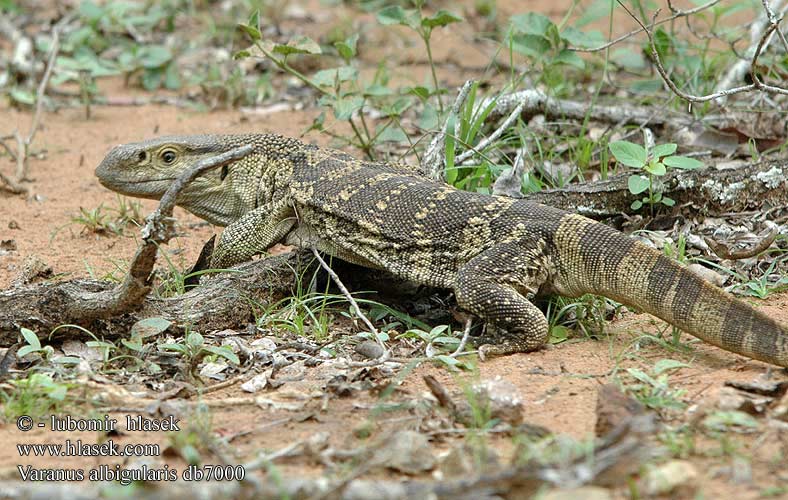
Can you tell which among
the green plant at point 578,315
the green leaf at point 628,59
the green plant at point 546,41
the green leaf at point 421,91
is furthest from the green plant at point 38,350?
the green leaf at point 628,59

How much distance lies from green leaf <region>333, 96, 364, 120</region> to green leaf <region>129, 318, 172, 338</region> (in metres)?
2.55

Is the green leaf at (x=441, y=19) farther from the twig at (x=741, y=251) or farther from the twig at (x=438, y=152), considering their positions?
the twig at (x=741, y=251)

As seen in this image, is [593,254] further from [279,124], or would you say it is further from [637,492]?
[279,124]

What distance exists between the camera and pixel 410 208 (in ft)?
19.8

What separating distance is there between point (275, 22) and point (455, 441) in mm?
9625

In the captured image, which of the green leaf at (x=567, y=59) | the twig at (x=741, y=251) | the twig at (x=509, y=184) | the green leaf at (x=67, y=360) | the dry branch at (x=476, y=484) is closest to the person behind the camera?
the dry branch at (x=476, y=484)

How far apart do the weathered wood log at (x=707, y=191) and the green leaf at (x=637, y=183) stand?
282 millimetres

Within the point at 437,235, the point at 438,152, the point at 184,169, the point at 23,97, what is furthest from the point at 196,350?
the point at 23,97

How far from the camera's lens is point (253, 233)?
6.40 m

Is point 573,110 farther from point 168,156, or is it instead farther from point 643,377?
point 643,377

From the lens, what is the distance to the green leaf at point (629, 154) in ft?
20.4

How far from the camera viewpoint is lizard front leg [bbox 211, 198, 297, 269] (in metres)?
6.36

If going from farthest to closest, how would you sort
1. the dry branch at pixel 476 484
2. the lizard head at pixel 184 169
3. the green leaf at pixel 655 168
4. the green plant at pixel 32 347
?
the lizard head at pixel 184 169, the green leaf at pixel 655 168, the green plant at pixel 32 347, the dry branch at pixel 476 484

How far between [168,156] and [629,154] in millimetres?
3229
